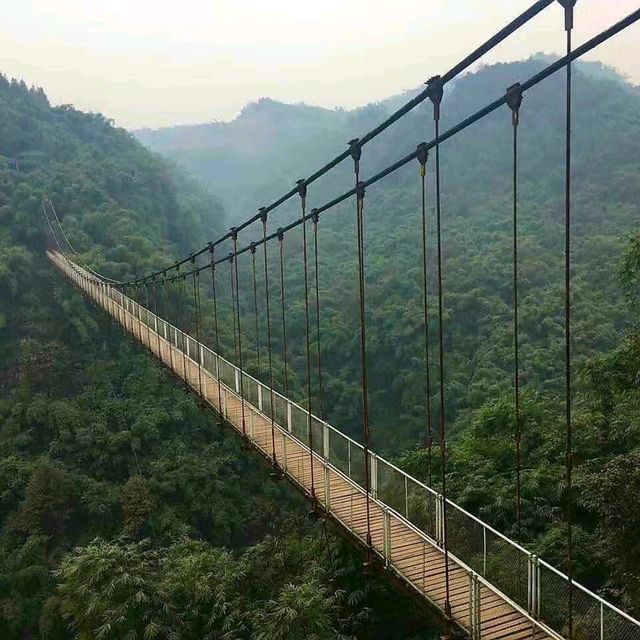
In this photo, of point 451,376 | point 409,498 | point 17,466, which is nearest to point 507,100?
point 409,498

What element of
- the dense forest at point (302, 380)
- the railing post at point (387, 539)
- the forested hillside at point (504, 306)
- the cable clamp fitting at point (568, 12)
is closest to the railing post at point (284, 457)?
the railing post at point (387, 539)

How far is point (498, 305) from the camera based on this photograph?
1889 cm

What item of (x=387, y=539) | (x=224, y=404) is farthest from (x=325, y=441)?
(x=224, y=404)

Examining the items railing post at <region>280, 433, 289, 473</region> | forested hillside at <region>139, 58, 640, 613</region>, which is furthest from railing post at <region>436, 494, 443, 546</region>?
forested hillside at <region>139, 58, 640, 613</region>

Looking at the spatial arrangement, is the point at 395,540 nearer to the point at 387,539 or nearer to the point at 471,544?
the point at 387,539

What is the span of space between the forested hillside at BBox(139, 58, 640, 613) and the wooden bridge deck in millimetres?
1823

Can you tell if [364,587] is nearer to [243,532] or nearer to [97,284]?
[243,532]

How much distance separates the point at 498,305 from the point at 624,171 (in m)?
11.0

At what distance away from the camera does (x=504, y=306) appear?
61.8 feet

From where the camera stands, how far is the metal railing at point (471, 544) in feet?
8.87

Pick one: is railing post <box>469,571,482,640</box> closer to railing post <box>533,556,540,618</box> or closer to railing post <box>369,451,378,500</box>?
railing post <box>533,556,540,618</box>

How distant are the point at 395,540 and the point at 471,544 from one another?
415mm

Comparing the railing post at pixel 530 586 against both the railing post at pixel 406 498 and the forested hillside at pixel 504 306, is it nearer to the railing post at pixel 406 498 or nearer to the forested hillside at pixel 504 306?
the railing post at pixel 406 498

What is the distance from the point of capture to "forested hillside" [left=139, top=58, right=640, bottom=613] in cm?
635
